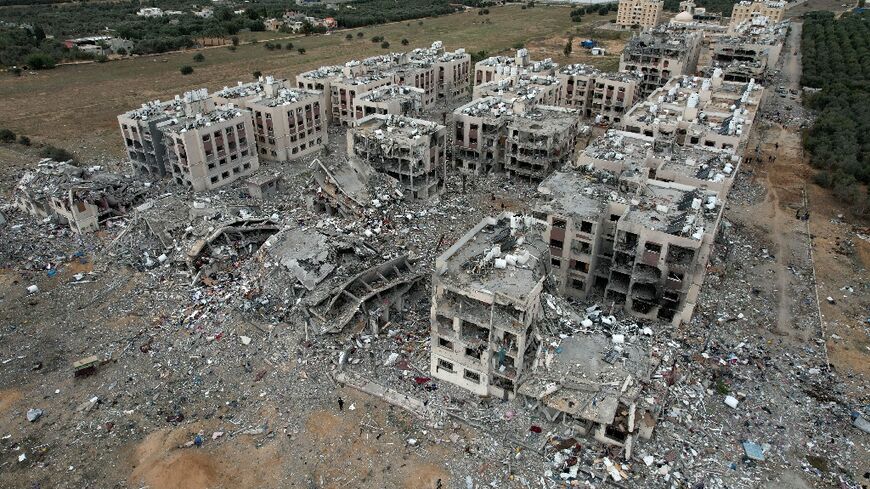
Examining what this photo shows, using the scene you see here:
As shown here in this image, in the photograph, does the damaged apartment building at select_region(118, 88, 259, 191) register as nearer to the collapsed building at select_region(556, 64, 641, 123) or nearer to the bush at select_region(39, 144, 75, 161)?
the bush at select_region(39, 144, 75, 161)

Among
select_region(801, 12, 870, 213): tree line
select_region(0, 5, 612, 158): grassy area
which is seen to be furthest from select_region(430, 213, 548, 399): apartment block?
select_region(0, 5, 612, 158): grassy area

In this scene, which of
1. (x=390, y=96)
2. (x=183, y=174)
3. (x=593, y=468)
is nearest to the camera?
(x=593, y=468)

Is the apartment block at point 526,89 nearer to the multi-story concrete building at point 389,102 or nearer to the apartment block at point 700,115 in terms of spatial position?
the multi-story concrete building at point 389,102

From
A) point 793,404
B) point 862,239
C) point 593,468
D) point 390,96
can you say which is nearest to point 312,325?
point 593,468

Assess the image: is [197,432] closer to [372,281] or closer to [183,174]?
[372,281]

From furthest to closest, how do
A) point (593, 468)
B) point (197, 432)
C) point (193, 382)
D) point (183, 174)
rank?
point (183, 174) < point (193, 382) < point (197, 432) < point (593, 468)

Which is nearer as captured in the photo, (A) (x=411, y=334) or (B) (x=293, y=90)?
A: (A) (x=411, y=334)

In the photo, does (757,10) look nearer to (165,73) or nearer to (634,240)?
(634,240)

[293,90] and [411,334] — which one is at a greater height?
[293,90]
